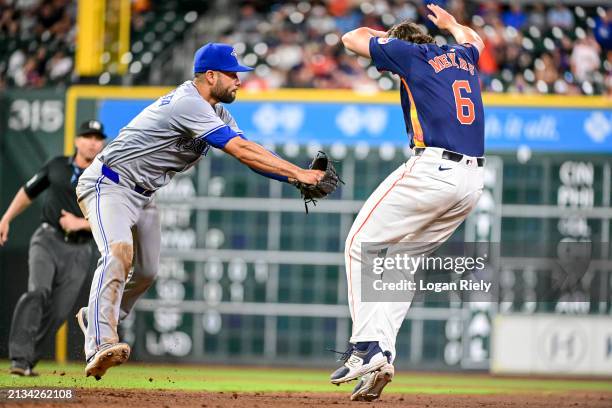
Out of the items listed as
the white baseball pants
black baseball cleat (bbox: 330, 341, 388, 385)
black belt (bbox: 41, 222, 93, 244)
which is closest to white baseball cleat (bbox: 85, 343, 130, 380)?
black baseball cleat (bbox: 330, 341, 388, 385)

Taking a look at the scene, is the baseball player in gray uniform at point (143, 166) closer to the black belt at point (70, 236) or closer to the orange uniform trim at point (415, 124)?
the orange uniform trim at point (415, 124)

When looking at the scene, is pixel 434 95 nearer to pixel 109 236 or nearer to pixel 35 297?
pixel 109 236

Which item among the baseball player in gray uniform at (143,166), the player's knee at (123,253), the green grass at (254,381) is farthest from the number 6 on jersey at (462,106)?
the green grass at (254,381)

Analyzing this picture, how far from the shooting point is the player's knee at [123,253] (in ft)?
21.2

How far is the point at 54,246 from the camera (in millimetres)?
9352

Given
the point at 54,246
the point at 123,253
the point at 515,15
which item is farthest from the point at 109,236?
the point at 515,15

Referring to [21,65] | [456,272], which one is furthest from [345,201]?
[21,65]

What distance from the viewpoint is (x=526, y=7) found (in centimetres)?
1314

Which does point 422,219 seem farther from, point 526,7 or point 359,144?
point 526,7

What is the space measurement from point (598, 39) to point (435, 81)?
23.4 ft

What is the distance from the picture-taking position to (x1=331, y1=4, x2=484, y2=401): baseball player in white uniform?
247 inches

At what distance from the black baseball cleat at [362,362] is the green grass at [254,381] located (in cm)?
221

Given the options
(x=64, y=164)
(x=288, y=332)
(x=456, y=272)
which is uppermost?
(x=64, y=164)

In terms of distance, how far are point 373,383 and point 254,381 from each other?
423 centimetres
